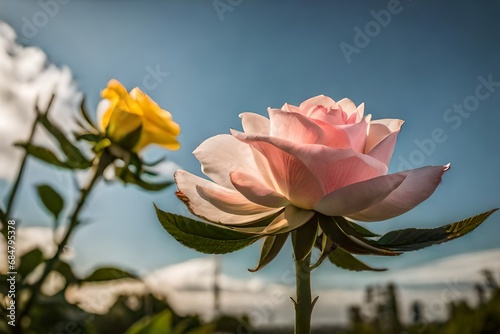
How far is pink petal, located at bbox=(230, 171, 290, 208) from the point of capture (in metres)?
0.31

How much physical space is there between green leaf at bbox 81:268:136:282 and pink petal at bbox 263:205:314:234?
0.24 m

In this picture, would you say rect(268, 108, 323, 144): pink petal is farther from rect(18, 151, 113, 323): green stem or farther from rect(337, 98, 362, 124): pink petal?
rect(18, 151, 113, 323): green stem

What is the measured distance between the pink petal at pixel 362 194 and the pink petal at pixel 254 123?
0.35 ft

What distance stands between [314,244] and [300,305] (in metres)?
0.07

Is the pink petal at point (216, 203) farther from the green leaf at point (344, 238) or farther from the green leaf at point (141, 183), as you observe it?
the green leaf at point (141, 183)

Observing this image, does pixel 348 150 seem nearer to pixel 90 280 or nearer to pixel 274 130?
pixel 274 130

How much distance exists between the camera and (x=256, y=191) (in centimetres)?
31

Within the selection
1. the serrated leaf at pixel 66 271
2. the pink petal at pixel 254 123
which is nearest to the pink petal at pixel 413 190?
the pink petal at pixel 254 123

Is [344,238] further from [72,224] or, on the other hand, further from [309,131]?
[72,224]

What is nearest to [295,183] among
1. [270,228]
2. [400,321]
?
[270,228]

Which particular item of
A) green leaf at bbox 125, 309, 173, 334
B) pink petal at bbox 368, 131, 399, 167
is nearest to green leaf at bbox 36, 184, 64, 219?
green leaf at bbox 125, 309, 173, 334

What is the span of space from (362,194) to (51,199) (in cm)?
44

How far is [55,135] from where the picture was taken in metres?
0.58

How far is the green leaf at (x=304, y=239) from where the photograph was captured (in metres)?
0.30
